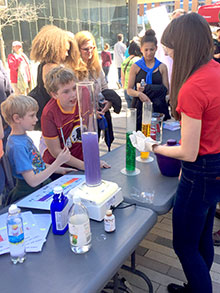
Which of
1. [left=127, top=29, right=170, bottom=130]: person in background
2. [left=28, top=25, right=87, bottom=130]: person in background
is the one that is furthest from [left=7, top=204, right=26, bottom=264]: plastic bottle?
[left=127, top=29, right=170, bottom=130]: person in background

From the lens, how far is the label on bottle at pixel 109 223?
42.2 inches

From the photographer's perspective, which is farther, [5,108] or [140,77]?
[140,77]

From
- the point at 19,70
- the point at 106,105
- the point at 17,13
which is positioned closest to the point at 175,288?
the point at 106,105

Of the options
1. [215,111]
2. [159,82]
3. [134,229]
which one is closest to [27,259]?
[134,229]

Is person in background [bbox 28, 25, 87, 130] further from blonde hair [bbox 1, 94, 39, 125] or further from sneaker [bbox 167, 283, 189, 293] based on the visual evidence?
sneaker [bbox 167, 283, 189, 293]

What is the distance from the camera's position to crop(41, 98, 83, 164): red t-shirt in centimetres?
176

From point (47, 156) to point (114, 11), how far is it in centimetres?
1670

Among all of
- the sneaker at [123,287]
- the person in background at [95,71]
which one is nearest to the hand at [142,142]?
the sneaker at [123,287]

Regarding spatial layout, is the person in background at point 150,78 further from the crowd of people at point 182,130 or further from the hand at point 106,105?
the crowd of people at point 182,130

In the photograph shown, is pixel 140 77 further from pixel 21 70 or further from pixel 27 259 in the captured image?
pixel 21 70

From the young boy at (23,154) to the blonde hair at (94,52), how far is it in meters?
1.16

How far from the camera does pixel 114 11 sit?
16.5m

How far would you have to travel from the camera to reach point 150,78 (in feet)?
9.16

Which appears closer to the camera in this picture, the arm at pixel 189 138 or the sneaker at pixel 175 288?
the arm at pixel 189 138
